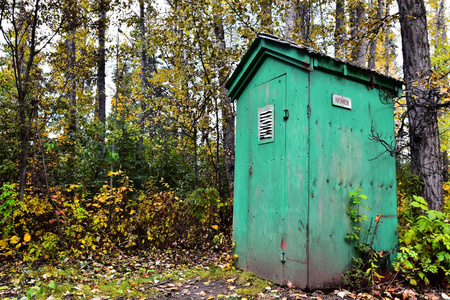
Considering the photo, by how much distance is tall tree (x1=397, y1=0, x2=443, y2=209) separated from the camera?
16.3 ft

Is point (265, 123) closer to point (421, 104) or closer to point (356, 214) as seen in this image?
point (356, 214)

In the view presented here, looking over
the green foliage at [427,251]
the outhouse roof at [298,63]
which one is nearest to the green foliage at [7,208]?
the outhouse roof at [298,63]

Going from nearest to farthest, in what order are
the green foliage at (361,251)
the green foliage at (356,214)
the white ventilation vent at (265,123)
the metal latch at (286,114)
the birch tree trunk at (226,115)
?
the green foliage at (361,251)
the green foliage at (356,214)
the metal latch at (286,114)
the white ventilation vent at (265,123)
the birch tree trunk at (226,115)

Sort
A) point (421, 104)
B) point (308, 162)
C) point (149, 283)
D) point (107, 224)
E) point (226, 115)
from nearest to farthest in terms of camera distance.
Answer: point (308, 162), point (149, 283), point (421, 104), point (107, 224), point (226, 115)

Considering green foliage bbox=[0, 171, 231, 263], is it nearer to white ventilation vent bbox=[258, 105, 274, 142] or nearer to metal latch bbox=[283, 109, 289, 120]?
white ventilation vent bbox=[258, 105, 274, 142]

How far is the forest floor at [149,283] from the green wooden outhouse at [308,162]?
26 cm

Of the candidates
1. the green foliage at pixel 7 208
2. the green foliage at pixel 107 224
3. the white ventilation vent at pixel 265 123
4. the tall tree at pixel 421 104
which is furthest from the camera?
the green foliage at pixel 107 224

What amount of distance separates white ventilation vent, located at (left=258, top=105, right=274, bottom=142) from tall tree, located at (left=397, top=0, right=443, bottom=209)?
243 centimetres

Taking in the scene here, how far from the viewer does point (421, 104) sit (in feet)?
16.6

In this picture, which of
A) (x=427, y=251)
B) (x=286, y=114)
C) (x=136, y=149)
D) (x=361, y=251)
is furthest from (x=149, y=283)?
(x=136, y=149)

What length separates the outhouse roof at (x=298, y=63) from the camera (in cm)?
389

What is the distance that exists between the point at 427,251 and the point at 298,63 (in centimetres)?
295

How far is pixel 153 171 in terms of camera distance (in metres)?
9.51

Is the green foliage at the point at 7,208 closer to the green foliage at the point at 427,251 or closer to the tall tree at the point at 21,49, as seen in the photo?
the tall tree at the point at 21,49
